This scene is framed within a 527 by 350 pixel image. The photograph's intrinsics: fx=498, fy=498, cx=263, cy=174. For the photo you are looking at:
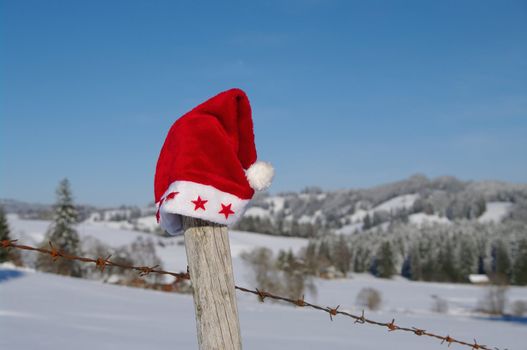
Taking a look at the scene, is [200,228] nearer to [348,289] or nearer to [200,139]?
[200,139]

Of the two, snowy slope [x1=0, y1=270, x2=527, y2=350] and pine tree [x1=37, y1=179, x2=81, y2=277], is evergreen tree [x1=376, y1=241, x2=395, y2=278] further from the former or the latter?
snowy slope [x1=0, y1=270, x2=527, y2=350]

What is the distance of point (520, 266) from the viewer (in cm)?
7612

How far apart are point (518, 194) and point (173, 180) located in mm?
180039

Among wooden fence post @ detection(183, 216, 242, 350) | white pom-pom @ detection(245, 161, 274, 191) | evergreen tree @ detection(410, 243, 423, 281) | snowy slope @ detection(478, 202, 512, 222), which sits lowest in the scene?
evergreen tree @ detection(410, 243, 423, 281)

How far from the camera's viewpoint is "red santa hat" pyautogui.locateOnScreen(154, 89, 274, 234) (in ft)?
6.59

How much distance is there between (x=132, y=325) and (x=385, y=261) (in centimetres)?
7900

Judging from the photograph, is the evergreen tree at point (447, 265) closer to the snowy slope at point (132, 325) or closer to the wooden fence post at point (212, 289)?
the snowy slope at point (132, 325)

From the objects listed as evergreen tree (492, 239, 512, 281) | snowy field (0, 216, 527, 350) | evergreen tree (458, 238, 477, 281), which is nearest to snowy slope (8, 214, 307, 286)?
evergreen tree (458, 238, 477, 281)

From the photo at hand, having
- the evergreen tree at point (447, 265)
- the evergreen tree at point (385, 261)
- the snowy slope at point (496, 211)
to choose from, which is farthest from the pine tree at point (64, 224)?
the snowy slope at point (496, 211)

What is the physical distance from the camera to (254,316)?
74.7 ft

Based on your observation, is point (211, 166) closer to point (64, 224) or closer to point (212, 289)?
point (212, 289)

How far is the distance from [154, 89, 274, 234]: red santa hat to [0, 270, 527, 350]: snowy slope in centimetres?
825

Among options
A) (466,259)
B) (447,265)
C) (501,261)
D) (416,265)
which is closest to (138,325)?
(501,261)

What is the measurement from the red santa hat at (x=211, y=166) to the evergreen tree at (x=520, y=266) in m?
83.3
